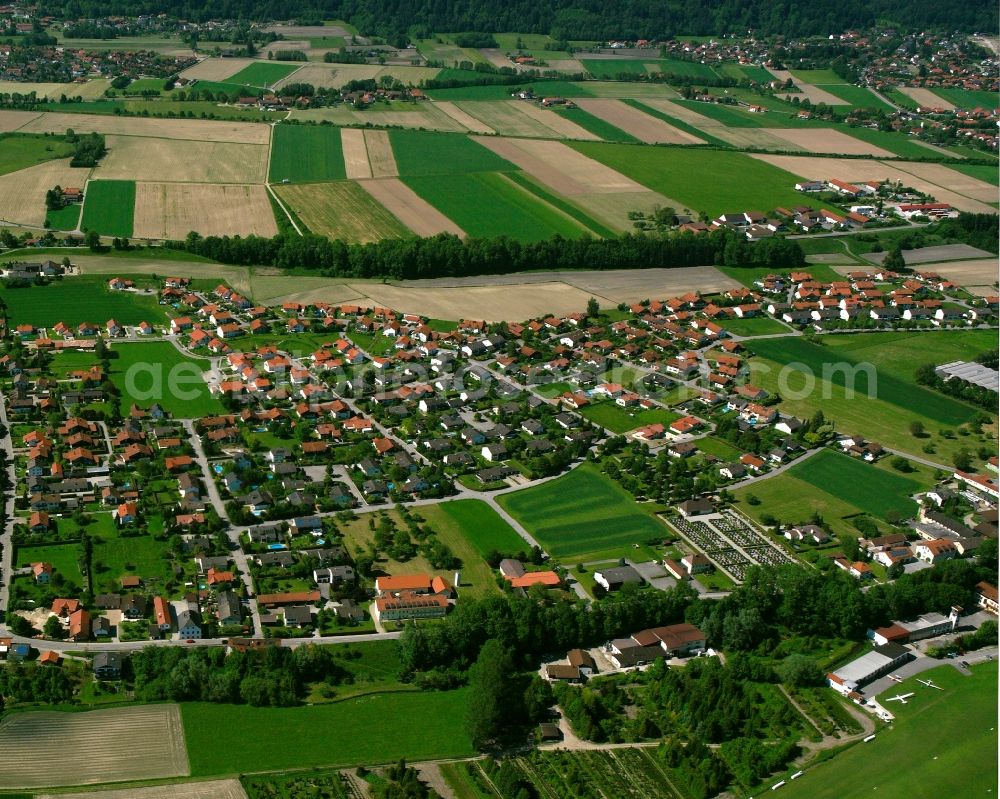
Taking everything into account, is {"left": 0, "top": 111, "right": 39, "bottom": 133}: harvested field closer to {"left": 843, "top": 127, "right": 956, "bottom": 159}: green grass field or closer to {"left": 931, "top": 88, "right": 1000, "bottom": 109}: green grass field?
{"left": 843, "top": 127, "right": 956, "bottom": 159}: green grass field

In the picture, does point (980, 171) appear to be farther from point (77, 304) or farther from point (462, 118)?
point (77, 304)

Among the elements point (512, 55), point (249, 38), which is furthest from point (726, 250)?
point (249, 38)

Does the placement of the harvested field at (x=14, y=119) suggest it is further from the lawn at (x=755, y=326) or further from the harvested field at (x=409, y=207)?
the lawn at (x=755, y=326)

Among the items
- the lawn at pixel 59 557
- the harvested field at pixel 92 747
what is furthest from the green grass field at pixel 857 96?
the harvested field at pixel 92 747

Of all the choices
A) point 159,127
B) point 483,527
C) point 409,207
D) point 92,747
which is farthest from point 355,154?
point 92,747

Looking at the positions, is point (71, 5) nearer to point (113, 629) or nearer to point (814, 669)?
point (113, 629)

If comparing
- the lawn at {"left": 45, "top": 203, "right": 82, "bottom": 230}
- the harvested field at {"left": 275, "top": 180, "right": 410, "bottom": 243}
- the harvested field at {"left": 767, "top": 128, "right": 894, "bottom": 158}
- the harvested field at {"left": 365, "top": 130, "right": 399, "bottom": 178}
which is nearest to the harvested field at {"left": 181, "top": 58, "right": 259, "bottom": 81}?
the harvested field at {"left": 365, "top": 130, "right": 399, "bottom": 178}
